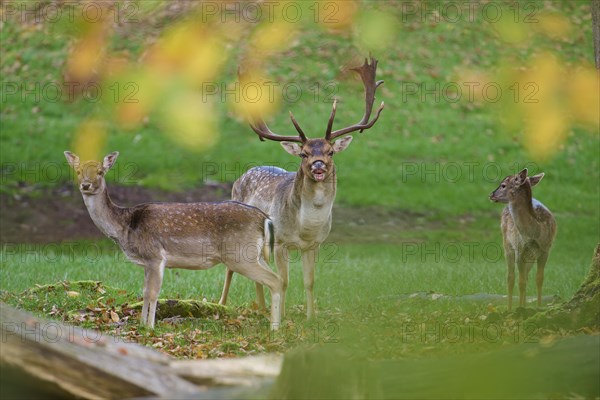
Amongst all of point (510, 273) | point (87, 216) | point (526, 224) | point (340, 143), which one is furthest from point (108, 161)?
point (87, 216)

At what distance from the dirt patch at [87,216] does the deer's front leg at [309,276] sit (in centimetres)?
702

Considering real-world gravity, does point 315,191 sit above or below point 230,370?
above

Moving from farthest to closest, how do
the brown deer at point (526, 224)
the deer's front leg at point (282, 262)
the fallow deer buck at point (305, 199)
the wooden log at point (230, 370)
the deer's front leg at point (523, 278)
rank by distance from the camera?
the brown deer at point (526, 224)
the deer's front leg at point (523, 278)
the deer's front leg at point (282, 262)
the fallow deer buck at point (305, 199)
the wooden log at point (230, 370)

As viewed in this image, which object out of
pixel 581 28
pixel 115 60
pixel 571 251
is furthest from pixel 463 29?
pixel 571 251

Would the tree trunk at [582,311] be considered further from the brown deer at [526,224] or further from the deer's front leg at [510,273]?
the brown deer at [526,224]

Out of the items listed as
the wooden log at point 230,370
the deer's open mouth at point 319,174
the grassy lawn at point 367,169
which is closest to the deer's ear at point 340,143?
the deer's open mouth at point 319,174

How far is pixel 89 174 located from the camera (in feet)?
28.9

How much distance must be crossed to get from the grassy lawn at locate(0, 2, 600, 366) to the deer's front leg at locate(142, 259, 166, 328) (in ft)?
0.50

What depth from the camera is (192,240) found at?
856 centimetres

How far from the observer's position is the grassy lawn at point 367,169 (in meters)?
9.71

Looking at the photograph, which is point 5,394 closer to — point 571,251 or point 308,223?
point 308,223

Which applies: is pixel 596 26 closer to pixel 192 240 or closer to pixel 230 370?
pixel 192 240

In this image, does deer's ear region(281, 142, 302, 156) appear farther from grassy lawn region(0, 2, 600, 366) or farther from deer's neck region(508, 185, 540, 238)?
deer's neck region(508, 185, 540, 238)

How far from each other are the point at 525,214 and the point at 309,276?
7.91ft
